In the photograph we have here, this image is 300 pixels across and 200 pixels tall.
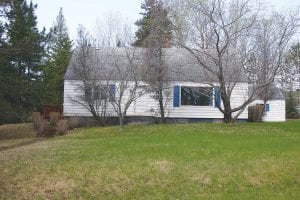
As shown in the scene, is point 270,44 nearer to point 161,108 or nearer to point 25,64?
point 161,108

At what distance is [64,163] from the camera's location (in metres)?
13.2

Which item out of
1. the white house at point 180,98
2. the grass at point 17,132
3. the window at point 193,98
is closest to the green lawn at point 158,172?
the grass at point 17,132

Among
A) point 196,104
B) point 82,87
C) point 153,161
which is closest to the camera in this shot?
point 153,161

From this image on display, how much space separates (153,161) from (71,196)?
9.55 ft

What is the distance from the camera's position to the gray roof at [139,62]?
29094 mm

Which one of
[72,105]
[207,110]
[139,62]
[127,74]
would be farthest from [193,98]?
[72,105]

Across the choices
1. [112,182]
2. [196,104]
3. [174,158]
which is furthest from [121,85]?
[112,182]

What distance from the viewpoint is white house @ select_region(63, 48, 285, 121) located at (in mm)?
30812

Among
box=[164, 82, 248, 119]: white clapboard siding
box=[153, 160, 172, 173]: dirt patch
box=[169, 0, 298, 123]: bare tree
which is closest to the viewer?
box=[153, 160, 172, 173]: dirt patch

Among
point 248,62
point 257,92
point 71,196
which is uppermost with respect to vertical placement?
point 248,62

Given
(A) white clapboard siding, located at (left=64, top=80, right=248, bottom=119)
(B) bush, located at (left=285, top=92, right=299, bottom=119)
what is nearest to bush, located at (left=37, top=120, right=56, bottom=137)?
(A) white clapboard siding, located at (left=64, top=80, right=248, bottom=119)

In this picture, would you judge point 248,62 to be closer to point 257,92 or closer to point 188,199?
point 257,92

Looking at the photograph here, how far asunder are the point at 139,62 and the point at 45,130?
6703 mm

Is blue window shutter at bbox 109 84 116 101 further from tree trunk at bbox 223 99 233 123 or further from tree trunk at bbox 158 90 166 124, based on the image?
tree trunk at bbox 223 99 233 123
